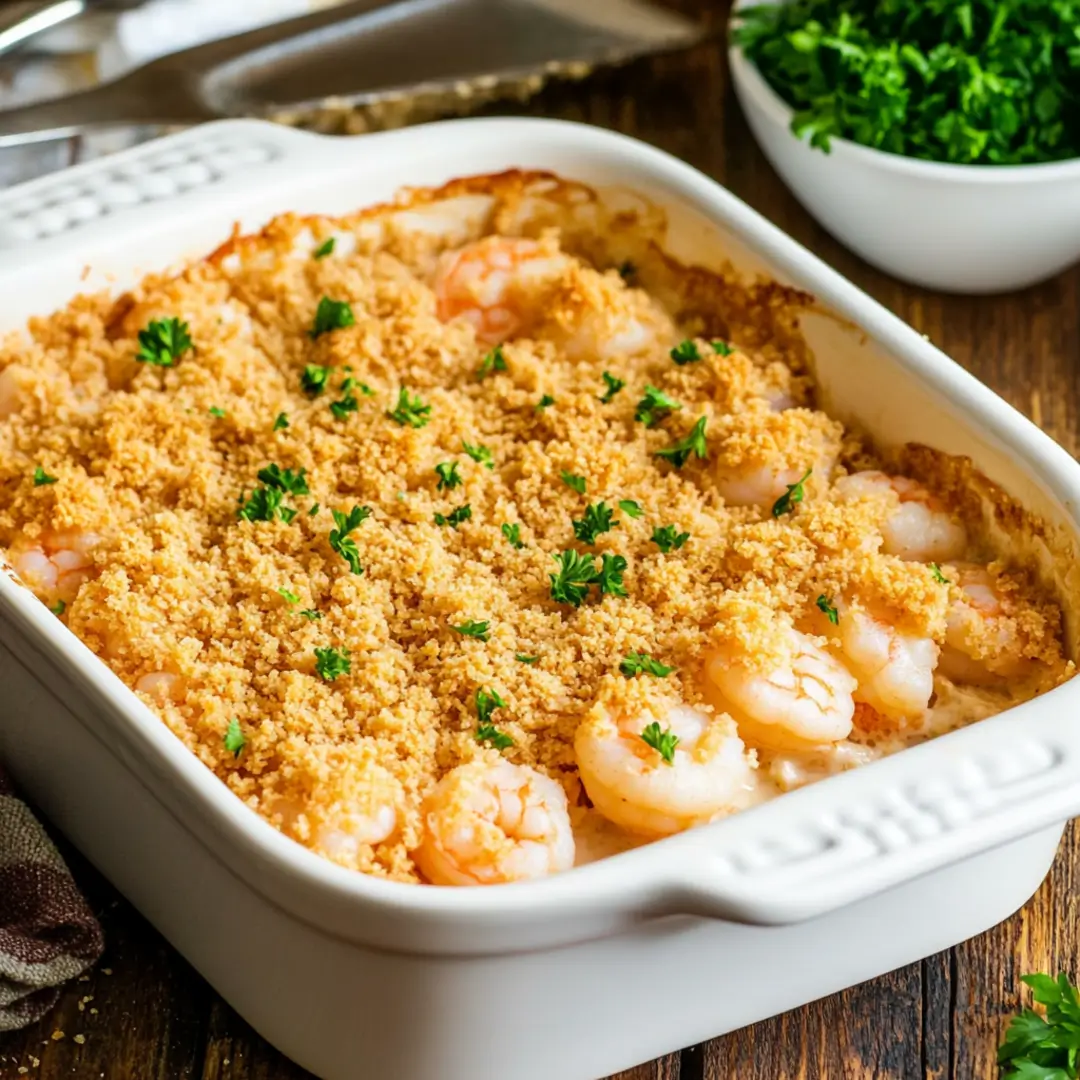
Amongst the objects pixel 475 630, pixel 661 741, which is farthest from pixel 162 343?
pixel 661 741

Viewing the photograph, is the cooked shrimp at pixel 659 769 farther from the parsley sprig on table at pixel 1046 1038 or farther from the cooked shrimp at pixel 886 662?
the parsley sprig on table at pixel 1046 1038

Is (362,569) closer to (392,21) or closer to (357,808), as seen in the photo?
(357,808)

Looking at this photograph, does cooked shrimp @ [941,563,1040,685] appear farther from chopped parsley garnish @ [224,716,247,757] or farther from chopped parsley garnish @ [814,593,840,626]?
chopped parsley garnish @ [224,716,247,757]

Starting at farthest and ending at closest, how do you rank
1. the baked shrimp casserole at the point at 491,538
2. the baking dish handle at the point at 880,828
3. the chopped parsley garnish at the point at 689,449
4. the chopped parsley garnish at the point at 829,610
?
the chopped parsley garnish at the point at 689,449, the chopped parsley garnish at the point at 829,610, the baked shrimp casserole at the point at 491,538, the baking dish handle at the point at 880,828

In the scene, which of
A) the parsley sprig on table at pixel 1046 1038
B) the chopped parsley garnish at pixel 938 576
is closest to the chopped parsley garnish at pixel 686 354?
the chopped parsley garnish at pixel 938 576

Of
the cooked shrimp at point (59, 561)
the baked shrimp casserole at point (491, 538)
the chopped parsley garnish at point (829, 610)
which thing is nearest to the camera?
the baked shrimp casserole at point (491, 538)

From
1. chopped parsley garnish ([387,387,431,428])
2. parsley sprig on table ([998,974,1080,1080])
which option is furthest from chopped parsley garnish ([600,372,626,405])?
parsley sprig on table ([998,974,1080,1080])
